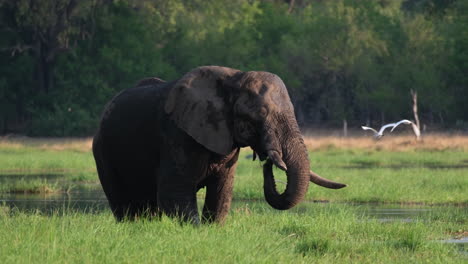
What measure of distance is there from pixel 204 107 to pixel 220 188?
2.92 feet

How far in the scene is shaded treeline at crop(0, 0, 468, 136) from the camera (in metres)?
55.6

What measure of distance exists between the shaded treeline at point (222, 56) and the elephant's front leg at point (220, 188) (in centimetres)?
4297

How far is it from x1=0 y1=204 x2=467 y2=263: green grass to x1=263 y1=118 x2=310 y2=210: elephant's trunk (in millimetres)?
415

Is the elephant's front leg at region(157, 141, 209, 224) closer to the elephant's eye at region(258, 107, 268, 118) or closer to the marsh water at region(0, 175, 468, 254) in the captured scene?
the elephant's eye at region(258, 107, 268, 118)

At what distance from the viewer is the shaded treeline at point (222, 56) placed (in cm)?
5559

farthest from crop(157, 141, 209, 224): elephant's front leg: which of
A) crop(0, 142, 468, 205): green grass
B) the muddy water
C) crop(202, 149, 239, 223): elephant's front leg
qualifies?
crop(0, 142, 468, 205): green grass

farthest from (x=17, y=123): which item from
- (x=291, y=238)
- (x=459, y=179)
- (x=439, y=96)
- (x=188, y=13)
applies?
(x=291, y=238)

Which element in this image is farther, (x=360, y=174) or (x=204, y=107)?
(x=360, y=174)

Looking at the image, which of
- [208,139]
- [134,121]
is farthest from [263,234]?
[134,121]

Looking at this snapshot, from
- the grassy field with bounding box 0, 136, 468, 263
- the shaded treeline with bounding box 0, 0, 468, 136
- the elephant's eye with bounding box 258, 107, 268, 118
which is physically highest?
the elephant's eye with bounding box 258, 107, 268, 118

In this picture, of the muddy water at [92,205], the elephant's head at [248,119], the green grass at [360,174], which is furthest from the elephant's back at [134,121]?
the green grass at [360,174]

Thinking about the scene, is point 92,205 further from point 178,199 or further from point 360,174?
point 360,174

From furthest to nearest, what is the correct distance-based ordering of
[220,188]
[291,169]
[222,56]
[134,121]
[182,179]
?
[222,56]
[134,121]
[220,188]
[182,179]
[291,169]

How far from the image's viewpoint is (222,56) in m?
61.5
